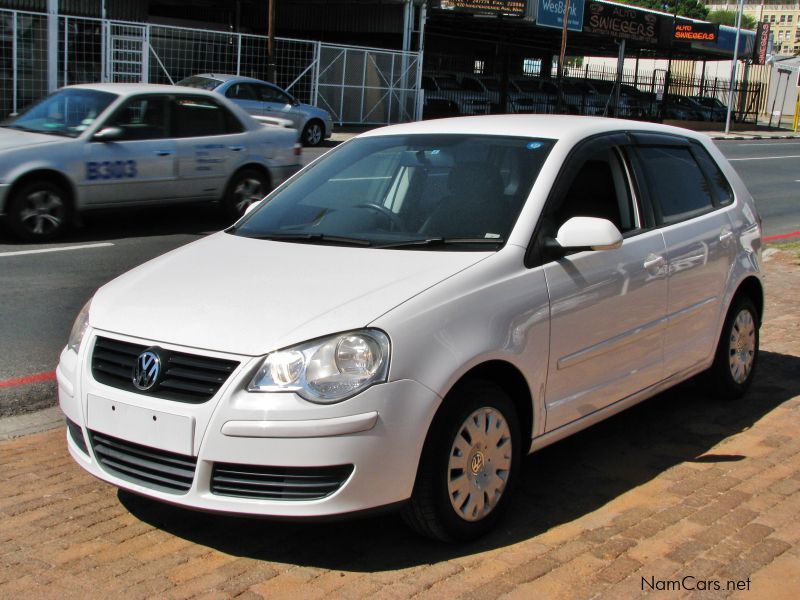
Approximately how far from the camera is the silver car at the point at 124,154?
33.9ft

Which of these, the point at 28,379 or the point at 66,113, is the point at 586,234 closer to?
the point at 28,379

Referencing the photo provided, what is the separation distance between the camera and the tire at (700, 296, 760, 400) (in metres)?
5.71

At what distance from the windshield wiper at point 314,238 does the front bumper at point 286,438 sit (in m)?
1.07

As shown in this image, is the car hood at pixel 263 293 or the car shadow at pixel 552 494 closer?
the car hood at pixel 263 293

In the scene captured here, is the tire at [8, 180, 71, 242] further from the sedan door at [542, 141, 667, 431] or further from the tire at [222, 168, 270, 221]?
the sedan door at [542, 141, 667, 431]

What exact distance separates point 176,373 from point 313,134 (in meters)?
20.3

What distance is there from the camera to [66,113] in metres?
11.0

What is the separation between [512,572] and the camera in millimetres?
3631

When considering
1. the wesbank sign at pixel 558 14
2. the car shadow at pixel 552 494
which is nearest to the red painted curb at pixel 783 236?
the car shadow at pixel 552 494

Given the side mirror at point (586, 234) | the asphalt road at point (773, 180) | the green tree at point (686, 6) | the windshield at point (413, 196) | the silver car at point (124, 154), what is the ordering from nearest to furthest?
1. the side mirror at point (586, 234)
2. the windshield at point (413, 196)
3. the silver car at point (124, 154)
4. the asphalt road at point (773, 180)
5. the green tree at point (686, 6)

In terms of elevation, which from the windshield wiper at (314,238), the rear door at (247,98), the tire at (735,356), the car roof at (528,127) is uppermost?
the car roof at (528,127)

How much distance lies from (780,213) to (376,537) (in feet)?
45.8

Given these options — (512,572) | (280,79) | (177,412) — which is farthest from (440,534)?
(280,79)

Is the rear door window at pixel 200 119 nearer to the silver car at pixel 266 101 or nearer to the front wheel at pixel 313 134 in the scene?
the silver car at pixel 266 101
